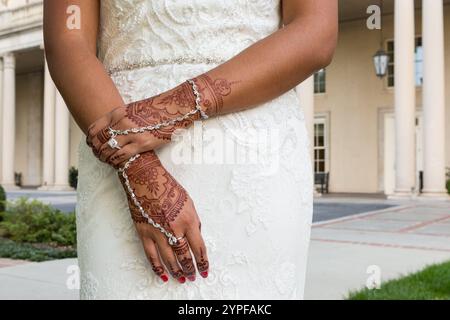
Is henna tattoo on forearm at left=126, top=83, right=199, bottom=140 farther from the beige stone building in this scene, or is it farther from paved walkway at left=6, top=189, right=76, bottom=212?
the beige stone building

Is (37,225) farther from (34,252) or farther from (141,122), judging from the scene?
(141,122)

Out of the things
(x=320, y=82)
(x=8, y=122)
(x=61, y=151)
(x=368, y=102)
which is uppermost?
(x=320, y=82)

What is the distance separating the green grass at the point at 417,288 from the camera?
13.4 feet

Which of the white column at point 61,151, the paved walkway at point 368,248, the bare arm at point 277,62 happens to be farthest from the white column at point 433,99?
the bare arm at point 277,62

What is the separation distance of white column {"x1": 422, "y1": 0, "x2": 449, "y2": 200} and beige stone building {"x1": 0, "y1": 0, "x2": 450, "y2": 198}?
29mm

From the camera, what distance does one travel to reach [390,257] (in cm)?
609

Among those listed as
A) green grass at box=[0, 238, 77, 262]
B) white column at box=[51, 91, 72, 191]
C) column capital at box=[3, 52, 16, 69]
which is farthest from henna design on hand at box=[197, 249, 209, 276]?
column capital at box=[3, 52, 16, 69]

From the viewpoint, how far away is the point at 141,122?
1018 millimetres

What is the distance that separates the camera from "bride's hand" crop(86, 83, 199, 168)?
1012 mm

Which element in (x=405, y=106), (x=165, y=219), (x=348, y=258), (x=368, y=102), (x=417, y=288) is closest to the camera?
(x=165, y=219)

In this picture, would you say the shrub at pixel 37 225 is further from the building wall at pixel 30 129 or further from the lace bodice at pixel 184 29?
the building wall at pixel 30 129

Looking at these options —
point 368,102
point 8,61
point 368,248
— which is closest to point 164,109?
point 368,248

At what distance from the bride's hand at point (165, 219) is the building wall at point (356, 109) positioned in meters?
21.3

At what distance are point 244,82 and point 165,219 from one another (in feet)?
1.04
